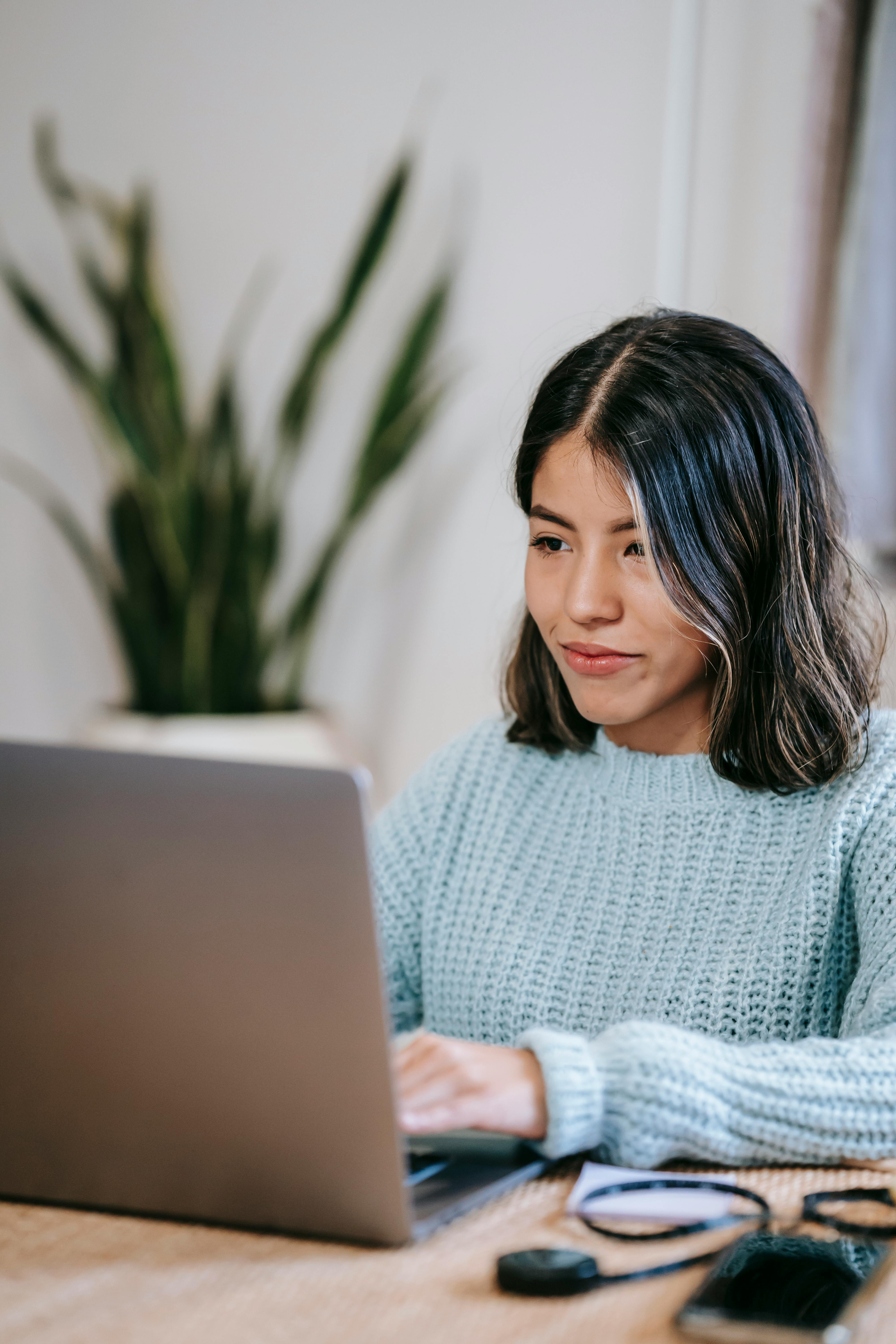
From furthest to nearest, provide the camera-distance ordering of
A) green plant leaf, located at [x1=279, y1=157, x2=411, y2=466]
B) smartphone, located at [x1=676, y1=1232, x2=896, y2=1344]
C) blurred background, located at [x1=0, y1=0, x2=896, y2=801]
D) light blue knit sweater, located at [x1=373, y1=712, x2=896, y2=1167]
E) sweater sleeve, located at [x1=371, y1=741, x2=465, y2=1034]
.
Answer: green plant leaf, located at [x1=279, y1=157, x2=411, y2=466] < blurred background, located at [x1=0, y1=0, x2=896, y2=801] < sweater sleeve, located at [x1=371, y1=741, x2=465, y2=1034] < light blue knit sweater, located at [x1=373, y1=712, x2=896, y2=1167] < smartphone, located at [x1=676, y1=1232, x2=896, y2=1344]

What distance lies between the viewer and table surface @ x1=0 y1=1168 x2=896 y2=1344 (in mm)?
540

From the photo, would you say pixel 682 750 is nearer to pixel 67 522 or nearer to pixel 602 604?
pixel 602 604

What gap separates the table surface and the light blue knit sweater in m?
0.08

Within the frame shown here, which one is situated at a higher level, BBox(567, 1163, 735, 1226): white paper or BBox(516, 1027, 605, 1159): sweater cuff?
BBox(516, 1027, 605, 1159): sweater cuff

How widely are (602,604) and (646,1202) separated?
50 cm

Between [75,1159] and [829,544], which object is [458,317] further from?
[75,1159]

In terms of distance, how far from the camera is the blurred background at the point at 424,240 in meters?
1.86

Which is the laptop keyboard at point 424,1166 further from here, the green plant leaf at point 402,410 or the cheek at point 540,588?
the green plant leaf at point 402,410

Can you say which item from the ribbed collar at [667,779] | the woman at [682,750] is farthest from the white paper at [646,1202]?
the ribbed collar at [667,779]

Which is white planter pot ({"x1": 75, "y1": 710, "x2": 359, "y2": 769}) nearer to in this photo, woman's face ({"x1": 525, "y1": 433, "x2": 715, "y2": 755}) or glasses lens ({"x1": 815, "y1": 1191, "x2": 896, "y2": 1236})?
woman's face ({"x1": 525, "y1": 433, "x2": 715, "y2": 755})

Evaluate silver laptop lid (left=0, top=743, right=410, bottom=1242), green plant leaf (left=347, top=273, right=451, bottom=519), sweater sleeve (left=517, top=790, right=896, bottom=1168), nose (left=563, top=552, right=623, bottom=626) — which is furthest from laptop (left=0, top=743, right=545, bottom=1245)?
green plant leaf (left=347, top=273, right=451, bottom=519)

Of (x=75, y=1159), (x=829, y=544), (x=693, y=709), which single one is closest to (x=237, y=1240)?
(x=75, y=1159)

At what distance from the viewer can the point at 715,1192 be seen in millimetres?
701

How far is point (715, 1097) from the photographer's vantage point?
74 centimetres
